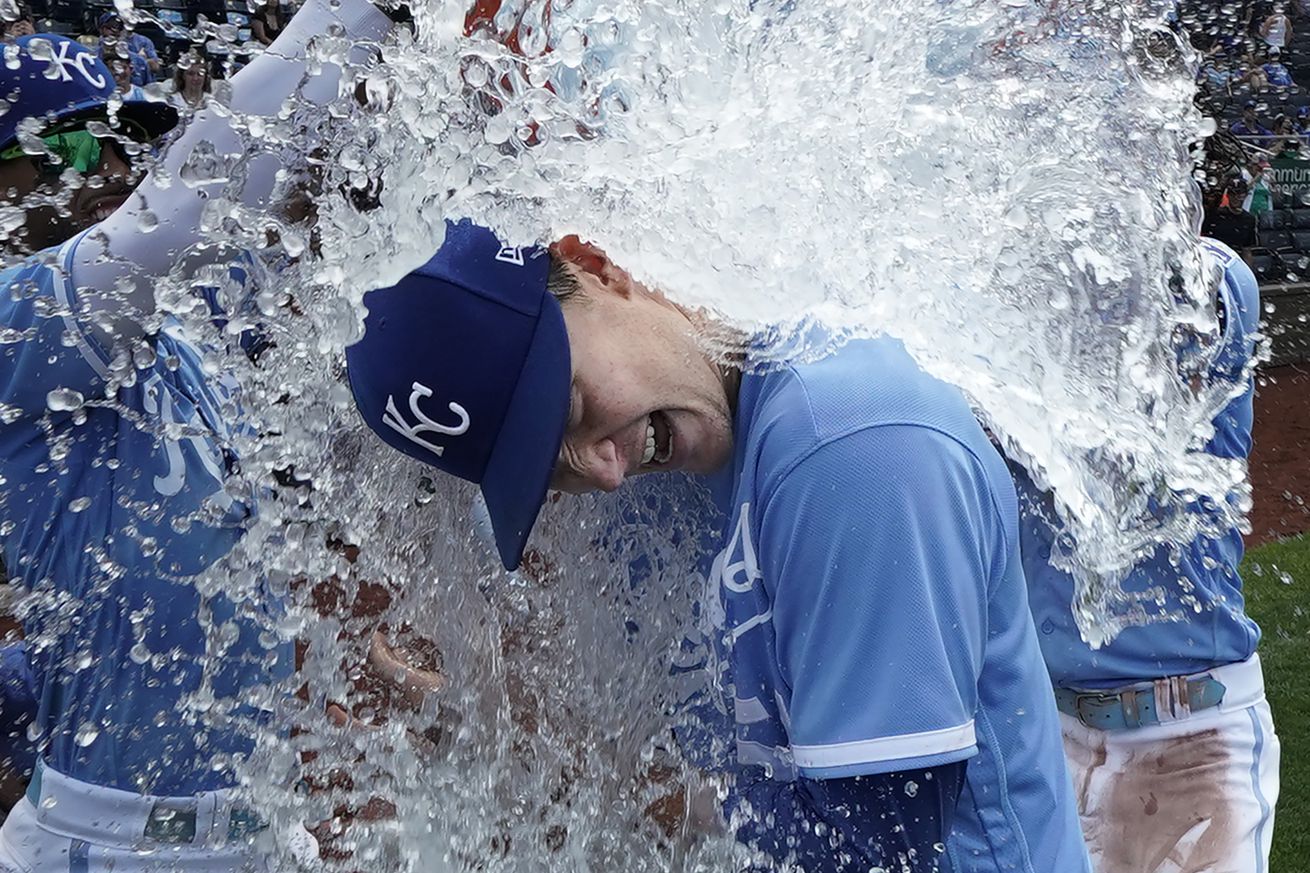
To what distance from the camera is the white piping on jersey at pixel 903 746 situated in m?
1.28

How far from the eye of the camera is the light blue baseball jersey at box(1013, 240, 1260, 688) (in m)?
2.55

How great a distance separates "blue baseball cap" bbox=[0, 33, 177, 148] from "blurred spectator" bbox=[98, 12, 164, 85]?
0.09m

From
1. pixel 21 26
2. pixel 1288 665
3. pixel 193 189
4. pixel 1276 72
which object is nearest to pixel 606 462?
pixel 193 189

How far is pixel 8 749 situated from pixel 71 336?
44.3 inches

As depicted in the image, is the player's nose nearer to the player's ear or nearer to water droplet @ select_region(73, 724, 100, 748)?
the player's ear

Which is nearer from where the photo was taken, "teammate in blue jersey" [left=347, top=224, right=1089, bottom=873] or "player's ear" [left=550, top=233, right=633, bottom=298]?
"teammate in blue jersey" [left=347, top=224, right=1089, bottom=873]

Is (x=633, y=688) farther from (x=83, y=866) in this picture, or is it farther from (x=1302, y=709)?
(x=1302, y=709)

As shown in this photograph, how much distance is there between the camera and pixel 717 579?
1.66 metres

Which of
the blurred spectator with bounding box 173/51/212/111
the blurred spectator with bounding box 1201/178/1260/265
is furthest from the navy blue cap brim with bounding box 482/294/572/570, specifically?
the blurred spectator with bounding box 1201/178/1260/265

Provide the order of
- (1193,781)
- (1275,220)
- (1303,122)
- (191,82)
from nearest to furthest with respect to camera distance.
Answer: (191,82)
(1193,781)
(1275,220)
(1303,122)

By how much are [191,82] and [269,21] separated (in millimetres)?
4773

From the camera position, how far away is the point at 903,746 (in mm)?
1280

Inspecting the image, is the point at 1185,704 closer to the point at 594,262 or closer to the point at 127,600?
the point at 594,262

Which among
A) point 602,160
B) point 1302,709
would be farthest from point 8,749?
point 1302,709
